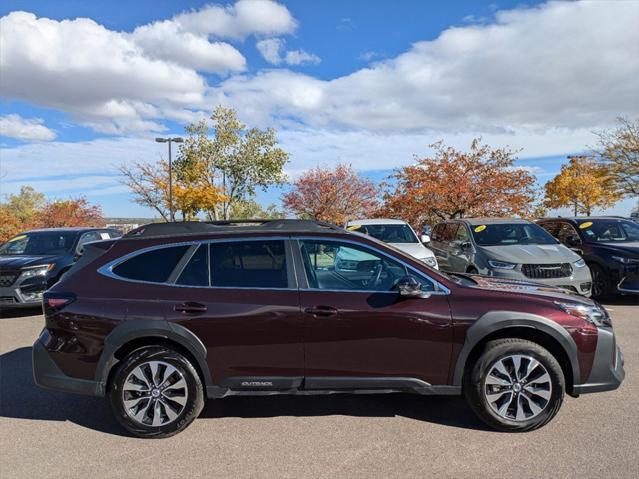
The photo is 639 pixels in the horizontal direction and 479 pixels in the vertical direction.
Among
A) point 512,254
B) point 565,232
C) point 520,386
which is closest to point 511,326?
point 520,386

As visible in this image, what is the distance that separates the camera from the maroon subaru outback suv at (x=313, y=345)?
11.9ft

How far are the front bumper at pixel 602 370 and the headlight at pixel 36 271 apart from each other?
28.7ft

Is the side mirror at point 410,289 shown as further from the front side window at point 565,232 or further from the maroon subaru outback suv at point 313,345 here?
the front side window at point 565,232

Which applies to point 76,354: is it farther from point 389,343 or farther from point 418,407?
point 418,407

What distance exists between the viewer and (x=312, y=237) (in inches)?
156

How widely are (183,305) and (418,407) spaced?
7.48 feet

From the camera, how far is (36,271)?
8555mm

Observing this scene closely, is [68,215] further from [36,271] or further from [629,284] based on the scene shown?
[629,284]

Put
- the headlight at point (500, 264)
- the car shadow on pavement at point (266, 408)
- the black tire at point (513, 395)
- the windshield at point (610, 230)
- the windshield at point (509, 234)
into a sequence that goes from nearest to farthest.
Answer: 1. the black tire at point (513, 395)
2. the car shadow on pavement at point (266, 408)
3. the headlight at point (500, 264)
4. the windshield at point (509, 234)
5. the windshield at point (610, 230)

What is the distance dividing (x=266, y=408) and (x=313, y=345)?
3.32ft

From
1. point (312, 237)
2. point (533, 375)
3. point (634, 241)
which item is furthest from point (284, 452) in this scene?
point (634, 241)

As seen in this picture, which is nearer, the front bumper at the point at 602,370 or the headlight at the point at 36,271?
the front bumper at the point at 602,370

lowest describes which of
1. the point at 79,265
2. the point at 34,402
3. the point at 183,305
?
the point at 34,402

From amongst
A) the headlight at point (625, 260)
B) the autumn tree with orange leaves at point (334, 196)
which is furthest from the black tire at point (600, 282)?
the autumn tree with orange leaves at point (334, 196)
